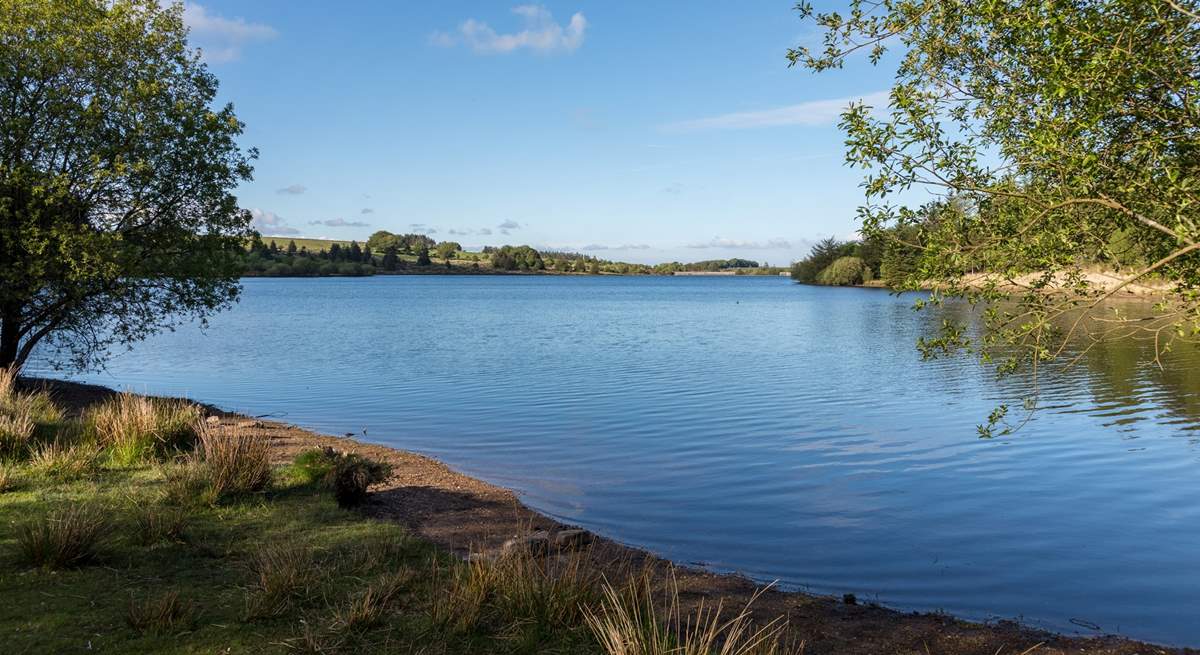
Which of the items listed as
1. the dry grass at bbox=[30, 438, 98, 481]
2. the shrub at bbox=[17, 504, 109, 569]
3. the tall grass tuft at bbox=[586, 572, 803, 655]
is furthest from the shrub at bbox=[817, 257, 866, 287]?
the shrub at bbox=[17, 504, 109, 569]

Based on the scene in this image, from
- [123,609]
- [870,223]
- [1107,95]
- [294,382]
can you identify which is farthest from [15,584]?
[294,382]

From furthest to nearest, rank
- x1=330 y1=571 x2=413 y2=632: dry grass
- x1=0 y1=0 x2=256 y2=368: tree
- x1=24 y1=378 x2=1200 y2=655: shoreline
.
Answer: x1=0 y1=0 x2=256 y2=368: tree, x1=24 y1=378 x2=1200 y2=655: shoreline, x1=330 y1=571 x2=413 y2=632: dry grass

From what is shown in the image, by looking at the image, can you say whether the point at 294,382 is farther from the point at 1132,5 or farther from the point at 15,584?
the point at 1132,5

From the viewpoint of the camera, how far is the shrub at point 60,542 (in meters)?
7.55

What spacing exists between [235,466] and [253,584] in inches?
153

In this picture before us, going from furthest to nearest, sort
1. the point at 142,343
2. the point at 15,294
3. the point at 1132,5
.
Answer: the point at 142,343 < the point at 15,294 < the point at 1132,5

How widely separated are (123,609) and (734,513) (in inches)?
356

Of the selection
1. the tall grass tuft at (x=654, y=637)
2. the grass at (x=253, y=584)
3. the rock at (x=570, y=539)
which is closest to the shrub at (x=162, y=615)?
the grass at (x=253, y=584)

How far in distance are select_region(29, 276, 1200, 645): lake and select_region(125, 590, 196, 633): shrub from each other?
642cm

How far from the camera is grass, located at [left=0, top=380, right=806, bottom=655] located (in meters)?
6.26

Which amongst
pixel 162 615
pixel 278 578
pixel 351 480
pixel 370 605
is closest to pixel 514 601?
pixel 370 605

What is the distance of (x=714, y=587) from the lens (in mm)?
9180

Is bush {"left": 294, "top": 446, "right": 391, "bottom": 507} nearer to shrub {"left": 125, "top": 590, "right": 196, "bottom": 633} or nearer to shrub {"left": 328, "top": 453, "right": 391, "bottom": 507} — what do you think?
shrub {"left": 328, "top": 453, "right": 391, "bottom": 507}

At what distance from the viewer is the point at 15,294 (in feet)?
57.4
